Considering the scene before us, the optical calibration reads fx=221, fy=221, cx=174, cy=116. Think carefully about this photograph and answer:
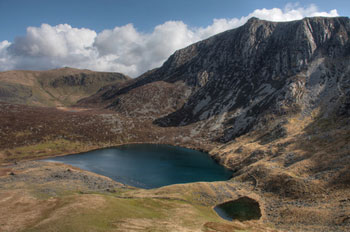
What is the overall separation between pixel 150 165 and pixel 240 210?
6621 centimetres

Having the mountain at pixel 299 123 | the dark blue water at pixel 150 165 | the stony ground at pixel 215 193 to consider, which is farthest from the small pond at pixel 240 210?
the dark blue water at pixel 150 165

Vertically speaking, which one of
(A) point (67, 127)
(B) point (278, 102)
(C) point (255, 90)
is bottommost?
(A) point (67, 127)

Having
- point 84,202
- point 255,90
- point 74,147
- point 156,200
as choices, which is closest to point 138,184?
point 156,200

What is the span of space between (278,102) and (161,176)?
308 feet

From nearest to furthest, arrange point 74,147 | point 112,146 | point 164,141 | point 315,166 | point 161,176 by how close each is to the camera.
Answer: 1. point 315,166
2. point 161,176
3. point 74,147
4. point 112,146
5. point 164,141

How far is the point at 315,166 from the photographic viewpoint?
70312mm

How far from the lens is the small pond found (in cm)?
5841

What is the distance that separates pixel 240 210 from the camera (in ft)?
205

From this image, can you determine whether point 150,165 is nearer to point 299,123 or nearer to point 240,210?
point 240,210

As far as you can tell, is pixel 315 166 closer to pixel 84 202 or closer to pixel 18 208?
pixel 84 202

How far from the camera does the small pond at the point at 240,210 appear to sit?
58406 mm

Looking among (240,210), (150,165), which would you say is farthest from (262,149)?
(150,165)

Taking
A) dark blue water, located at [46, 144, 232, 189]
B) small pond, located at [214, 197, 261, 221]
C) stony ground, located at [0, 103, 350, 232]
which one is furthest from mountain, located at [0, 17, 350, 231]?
dark blue water, located at [46, 144, 232, 189]

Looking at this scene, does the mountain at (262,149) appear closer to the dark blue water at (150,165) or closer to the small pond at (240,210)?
the small pond at (240,210)
